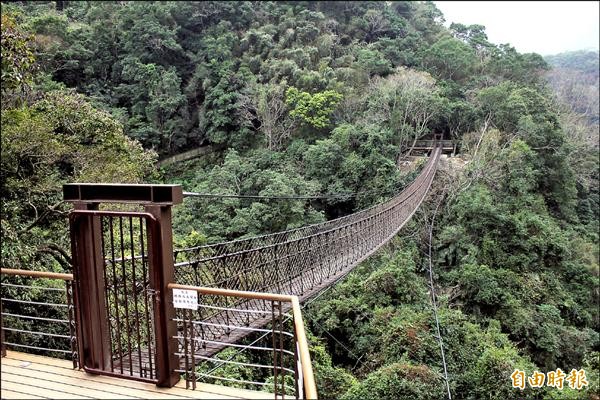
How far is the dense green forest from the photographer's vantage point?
5.18 metres

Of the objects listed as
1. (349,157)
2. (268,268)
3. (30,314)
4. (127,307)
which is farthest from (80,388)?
(349,157)

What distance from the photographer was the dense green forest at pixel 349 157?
5184 millimetres

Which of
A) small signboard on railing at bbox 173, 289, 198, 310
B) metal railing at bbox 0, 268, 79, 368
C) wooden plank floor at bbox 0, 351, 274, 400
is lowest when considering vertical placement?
metal railing at bbox 0, 268, 79, 368

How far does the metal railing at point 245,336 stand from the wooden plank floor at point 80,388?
0.05 m

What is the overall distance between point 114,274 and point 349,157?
9.65 metres

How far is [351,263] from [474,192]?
685 cm

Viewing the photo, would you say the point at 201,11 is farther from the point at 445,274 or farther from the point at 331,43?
the point at 445,274

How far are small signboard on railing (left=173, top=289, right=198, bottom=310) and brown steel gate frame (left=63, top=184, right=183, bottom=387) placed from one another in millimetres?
35

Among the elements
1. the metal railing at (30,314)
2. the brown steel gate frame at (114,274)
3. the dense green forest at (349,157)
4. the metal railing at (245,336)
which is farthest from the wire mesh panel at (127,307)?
the dense green forest at (349,157)

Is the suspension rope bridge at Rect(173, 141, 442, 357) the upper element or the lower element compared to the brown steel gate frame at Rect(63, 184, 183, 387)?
lower

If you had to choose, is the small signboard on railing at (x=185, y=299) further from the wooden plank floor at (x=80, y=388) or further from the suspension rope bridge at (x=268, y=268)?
the wooden plank floor at (x=80, y=388)

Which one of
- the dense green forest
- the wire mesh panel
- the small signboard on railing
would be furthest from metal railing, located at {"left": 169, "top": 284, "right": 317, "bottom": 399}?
the dense green forest

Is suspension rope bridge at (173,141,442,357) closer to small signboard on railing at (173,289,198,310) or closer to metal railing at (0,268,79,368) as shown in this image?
small signboard on railing at (173,289,198,310)

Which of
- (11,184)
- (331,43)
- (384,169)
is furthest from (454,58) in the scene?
(11,184)
